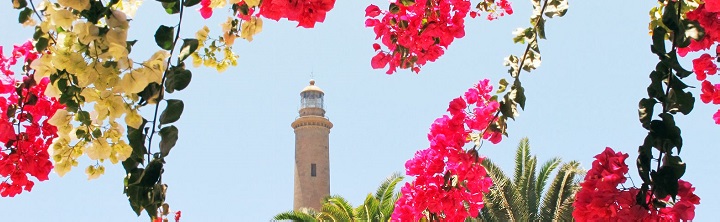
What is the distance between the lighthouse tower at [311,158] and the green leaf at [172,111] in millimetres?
36223

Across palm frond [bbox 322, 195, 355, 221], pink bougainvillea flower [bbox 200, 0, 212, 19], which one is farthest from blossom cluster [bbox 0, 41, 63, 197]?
palm frond [bbox 322, 195, 355, 221]

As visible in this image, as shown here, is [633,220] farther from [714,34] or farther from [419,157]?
[419,157]

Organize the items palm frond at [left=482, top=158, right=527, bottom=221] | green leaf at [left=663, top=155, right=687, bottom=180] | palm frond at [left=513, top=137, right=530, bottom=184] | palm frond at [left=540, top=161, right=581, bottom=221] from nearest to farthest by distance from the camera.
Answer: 1. green leaf at [left=663, top=155, right=687, bottom=180]
2. palm frond at [left=482, top=158, right=527, bottom=221]
3. palm frond at [left=540, top=161, right=581, bottom=221]
4. palm frond at [left=513, top=137, right=530, bottom=184]

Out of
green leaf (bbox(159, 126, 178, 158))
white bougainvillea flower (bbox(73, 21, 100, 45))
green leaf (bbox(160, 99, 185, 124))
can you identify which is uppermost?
white bougainvillea flower (bbox(73, 21, 100, 45))

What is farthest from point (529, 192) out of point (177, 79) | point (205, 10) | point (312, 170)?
point (312, 170)

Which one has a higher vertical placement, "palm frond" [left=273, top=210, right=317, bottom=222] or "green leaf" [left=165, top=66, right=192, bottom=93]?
"palm frond" [left=273, top=210, right=317, bottom=222]

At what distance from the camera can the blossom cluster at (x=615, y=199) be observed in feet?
5.72

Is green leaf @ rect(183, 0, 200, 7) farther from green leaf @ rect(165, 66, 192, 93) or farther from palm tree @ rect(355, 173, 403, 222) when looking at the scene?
palm tree @ rect(355, 173, 403, 222)

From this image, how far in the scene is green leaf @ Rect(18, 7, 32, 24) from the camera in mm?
1959

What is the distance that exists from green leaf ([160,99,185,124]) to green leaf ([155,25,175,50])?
0.10 meters

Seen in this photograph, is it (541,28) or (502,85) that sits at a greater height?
(541,28)

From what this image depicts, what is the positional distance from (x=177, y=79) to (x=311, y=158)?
37441 millimetres

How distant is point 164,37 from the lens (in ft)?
→ 5.48

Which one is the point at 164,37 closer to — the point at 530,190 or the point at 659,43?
the point at 659,43
